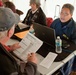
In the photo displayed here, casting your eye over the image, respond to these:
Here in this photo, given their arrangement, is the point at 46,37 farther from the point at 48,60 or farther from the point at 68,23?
the point at 68,23

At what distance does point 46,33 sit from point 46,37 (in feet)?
0.23

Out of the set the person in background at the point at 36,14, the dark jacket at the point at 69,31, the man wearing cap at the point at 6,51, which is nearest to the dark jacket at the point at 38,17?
the person in background at the point at 36,14

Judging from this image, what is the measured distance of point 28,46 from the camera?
1814mm

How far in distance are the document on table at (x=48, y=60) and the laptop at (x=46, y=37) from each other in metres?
0.07

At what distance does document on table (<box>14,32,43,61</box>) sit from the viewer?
1.75 meters

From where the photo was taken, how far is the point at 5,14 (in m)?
1.16

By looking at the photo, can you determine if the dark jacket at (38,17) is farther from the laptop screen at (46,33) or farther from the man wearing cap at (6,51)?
the man wearing cap at (6,51)

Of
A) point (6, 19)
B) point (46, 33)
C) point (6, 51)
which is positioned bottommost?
point (46, 33)

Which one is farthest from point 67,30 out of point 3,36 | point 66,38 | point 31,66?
point 3,36

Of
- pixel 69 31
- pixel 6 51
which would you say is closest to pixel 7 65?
pixel 6 51

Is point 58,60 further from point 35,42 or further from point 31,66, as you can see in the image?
point 31,66

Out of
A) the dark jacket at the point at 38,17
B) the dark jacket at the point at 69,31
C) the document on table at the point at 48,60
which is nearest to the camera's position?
the document on table at the point at 48,60

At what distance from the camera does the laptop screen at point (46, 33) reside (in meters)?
1.87

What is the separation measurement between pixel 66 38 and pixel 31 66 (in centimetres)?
111
